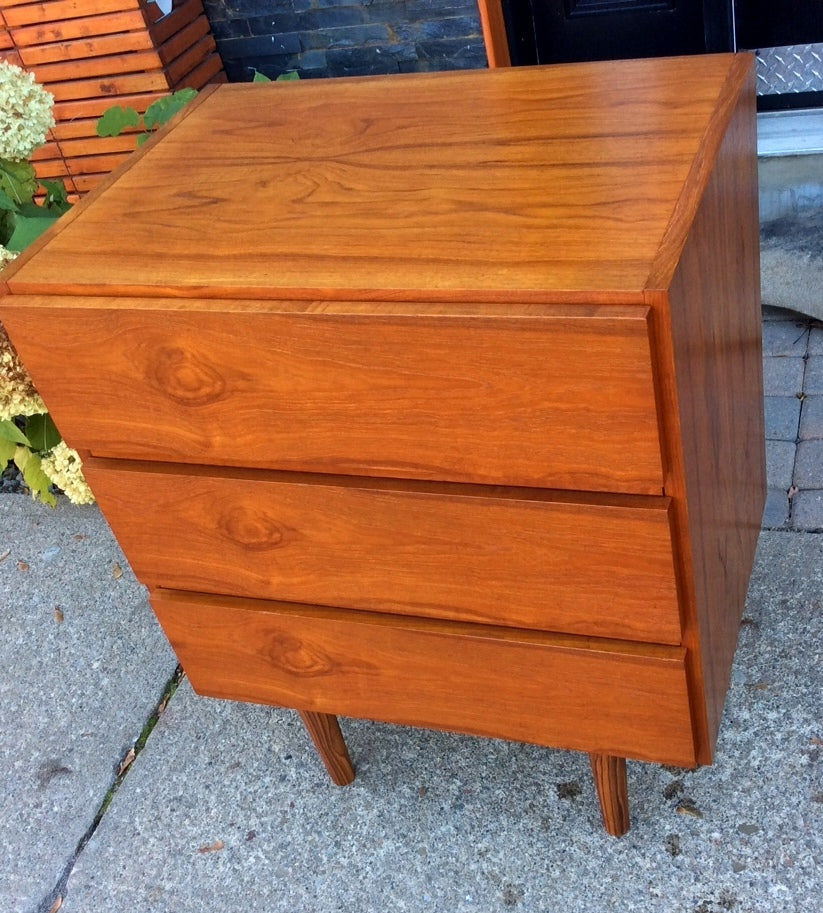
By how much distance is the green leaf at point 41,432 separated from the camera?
253 cm

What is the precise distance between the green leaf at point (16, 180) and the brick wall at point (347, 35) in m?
1.02

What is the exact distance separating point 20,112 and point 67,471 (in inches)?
30.1

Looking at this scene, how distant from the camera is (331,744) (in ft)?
6.01

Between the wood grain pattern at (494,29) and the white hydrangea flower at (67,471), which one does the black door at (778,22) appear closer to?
the wood grain pattern at (494,29)

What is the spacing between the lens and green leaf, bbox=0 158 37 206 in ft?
7.89

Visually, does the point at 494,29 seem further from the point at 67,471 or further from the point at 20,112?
the point at 67,471

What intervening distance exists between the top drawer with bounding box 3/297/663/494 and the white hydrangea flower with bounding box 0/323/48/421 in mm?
789

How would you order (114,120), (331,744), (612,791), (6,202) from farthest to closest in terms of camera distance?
1. (114,120)
2. (6,202)
3. (331,744)
4. (612,791)

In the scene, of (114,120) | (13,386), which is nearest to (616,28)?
(114,120)

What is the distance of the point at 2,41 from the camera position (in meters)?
3.28

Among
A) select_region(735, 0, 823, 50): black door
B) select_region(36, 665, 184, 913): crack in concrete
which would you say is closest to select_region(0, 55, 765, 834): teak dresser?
select_region(36, 665, 184, 913): crack in concrete

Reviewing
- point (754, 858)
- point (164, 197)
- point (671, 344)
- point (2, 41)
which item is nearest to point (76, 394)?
point (164, 197)

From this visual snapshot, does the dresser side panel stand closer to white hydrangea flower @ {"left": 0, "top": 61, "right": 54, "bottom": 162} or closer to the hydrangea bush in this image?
the hydrangea bush

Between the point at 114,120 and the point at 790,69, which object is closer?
the point at 114,120
